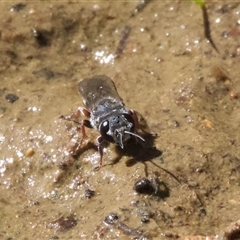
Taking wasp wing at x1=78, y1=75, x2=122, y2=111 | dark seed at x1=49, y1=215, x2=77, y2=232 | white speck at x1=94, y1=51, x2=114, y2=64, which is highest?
wasp wing at x1=78, y1=75, x2=122, y2=111

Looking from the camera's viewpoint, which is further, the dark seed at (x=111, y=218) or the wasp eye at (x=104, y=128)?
the wasp eye at (x=104, y=128)

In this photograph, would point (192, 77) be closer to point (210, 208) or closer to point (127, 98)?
point (127, 98)

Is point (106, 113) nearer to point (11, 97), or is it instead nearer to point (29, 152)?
point (29, 152)

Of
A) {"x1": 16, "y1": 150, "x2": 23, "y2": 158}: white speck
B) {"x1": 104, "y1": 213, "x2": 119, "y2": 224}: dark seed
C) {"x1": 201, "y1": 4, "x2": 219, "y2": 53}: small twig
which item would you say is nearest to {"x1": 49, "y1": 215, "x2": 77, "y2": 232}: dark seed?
{"x1": 104, "y1": 213, "x2": 119, "y2": 224}: dark seed

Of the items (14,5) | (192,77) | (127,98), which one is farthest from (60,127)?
(14,5)

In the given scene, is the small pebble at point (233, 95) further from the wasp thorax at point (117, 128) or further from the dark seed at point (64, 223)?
the dark seed at point (64, 223)

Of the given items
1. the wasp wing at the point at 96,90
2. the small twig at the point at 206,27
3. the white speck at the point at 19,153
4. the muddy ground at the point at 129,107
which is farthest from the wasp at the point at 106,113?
the small twig at the point at 206,27

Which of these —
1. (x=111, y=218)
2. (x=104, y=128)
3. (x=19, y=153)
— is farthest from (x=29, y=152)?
(x=111, y=218)

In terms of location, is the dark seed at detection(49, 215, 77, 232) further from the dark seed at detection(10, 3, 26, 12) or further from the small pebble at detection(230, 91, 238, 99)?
the dark seed at detection(10, 3, 26, 12)
